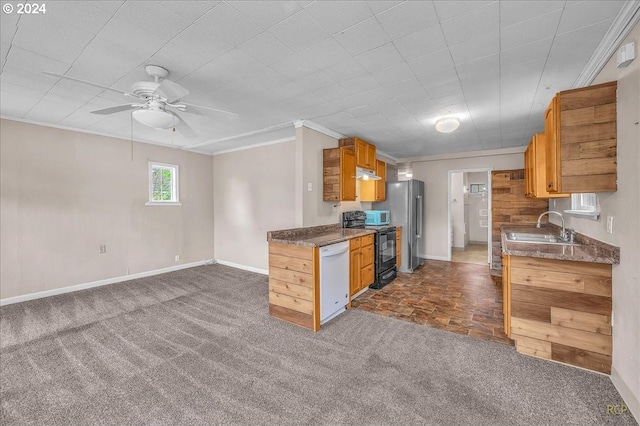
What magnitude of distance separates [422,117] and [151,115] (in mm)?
3287

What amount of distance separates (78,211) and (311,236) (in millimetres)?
3868

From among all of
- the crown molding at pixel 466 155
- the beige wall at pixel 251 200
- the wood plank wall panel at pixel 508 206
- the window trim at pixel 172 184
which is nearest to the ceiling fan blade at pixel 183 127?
the window trim at pixel 172 184

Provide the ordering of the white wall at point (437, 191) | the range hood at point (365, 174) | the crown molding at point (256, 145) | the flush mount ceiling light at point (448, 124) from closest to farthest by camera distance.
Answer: the flush mount ceiling light at point (448, 124), the range hood at point (365, 174), the crown molding at point (256, 145), the white wall at point (437, 191)

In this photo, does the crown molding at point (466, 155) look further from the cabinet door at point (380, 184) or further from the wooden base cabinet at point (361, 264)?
the wooden base cabinet at point (361, 264)

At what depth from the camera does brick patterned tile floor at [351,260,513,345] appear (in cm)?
294

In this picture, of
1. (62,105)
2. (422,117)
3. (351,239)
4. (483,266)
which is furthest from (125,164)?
(483,266)

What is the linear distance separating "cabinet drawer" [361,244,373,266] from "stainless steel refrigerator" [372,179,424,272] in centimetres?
147

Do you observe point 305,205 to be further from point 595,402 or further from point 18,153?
point 18,153

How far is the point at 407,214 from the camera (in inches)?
212

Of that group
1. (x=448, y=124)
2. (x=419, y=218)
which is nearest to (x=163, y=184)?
(x=448, y=124)

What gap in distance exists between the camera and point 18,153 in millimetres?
3721

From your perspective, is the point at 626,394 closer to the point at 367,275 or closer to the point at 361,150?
the point at 367,275

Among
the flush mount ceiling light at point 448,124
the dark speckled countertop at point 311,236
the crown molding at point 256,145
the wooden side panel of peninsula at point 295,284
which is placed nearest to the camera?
the wooden side panel of peninsula at point 295,284

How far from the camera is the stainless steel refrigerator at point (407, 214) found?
529cm
